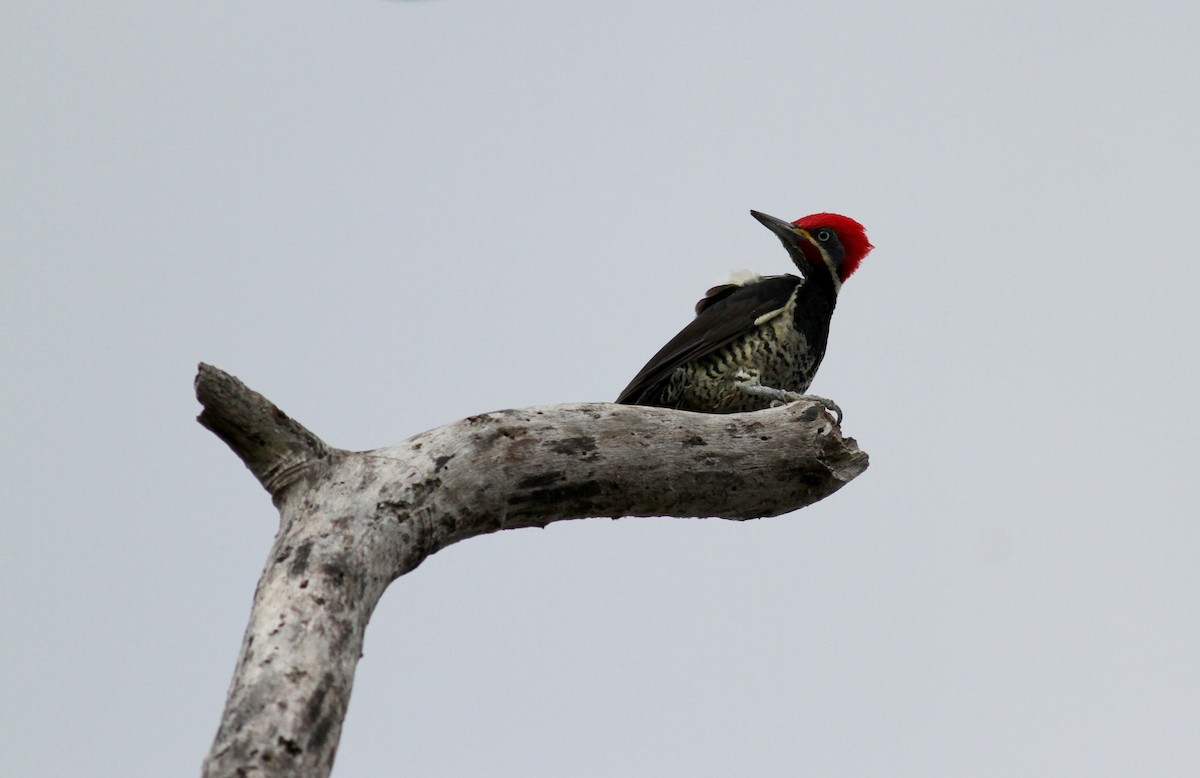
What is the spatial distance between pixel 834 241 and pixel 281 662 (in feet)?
14.4

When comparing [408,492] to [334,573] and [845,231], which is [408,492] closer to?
[334,573]

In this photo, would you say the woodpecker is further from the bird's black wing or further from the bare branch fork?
the bare branch fork

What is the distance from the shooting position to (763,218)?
6.58m

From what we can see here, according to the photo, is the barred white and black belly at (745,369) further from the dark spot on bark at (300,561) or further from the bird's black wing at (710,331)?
the dark spot on bark at (300,561)

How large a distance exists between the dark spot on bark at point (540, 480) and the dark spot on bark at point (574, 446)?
0.27 feet

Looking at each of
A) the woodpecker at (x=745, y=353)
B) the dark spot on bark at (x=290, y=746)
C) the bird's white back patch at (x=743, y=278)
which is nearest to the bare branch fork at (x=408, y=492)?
the dark spot on bark at (x=290, y=746)

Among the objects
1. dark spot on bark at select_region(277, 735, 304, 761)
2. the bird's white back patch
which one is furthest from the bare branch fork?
the bird's white back patch

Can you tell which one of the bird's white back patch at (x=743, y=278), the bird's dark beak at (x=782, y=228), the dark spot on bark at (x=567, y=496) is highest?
the bird's dark beak at (x=782, y=228)

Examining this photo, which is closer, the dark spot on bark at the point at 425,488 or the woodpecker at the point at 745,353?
the dark spot on bark at the point at 425,488

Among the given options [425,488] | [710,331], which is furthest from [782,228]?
[425,488]

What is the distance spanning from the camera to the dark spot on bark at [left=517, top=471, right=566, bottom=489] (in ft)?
13.3

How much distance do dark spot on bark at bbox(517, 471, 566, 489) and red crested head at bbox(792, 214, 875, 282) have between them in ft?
10.0

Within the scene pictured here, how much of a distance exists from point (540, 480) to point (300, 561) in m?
0.94

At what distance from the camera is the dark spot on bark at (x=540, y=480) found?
13.3 ft
